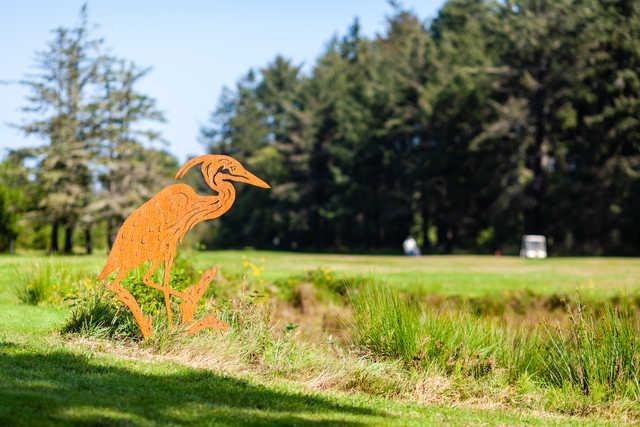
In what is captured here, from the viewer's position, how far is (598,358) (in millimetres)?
8250

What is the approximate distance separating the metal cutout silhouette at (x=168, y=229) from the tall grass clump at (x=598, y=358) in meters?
4.02

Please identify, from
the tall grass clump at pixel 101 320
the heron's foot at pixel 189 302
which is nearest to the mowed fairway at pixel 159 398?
the tall grass clump at pixel 101 320

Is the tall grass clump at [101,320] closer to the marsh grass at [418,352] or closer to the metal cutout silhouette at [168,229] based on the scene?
the marsh grass at [418,352]

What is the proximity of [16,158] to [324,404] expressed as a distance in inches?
1369

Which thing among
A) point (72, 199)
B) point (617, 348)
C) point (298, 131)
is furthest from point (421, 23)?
point (617, 348)

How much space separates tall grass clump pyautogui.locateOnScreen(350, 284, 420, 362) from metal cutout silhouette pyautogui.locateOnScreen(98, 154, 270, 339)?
1851mm

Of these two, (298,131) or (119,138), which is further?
(298,131)

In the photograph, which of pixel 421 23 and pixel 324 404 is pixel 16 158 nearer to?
pixel 324 404

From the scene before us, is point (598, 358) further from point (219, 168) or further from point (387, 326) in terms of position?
point (219, 168)

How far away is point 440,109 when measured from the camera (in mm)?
49219

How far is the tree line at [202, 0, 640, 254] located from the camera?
4247cm

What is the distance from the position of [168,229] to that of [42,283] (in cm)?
515

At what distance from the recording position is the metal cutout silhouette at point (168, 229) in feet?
26.9

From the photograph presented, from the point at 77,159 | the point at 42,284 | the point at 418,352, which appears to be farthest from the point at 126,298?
the point at 77,159
